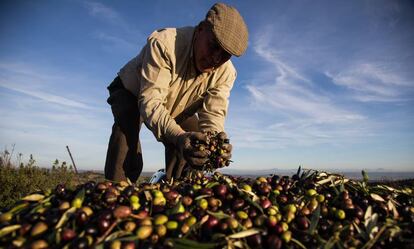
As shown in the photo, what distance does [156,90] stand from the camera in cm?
412

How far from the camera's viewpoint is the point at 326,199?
6.46 feet

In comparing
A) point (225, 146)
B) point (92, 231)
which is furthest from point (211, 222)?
point (225, 146)

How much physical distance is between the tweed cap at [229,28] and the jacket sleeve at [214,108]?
37.1 inches

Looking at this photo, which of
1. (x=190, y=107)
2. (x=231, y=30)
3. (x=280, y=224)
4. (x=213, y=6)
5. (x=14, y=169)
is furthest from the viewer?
(x=14, y=169)

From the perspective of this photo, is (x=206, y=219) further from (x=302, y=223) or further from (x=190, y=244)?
(x=302, y=223)

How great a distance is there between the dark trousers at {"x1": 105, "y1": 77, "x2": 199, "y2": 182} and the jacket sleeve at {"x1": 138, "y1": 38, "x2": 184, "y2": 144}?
22.8 inches

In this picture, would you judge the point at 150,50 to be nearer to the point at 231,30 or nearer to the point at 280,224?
the point at 231,30

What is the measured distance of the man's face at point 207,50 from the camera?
3914 mm

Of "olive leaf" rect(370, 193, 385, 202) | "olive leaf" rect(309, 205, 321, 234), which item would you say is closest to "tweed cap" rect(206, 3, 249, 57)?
"olive leaf" rect(370, 193, 385, 202)

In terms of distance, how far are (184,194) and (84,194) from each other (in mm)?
506

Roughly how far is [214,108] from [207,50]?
0.96 m

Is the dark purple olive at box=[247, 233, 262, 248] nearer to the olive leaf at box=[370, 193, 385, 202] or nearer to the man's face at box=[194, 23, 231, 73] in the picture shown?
the olive leaf at box=[370, 193, 385, 202]

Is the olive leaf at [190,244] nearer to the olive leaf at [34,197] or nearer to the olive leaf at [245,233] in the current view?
the olive leaf at [245,233]

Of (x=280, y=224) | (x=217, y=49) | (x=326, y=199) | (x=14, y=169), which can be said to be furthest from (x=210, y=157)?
(x=14, y=169)
